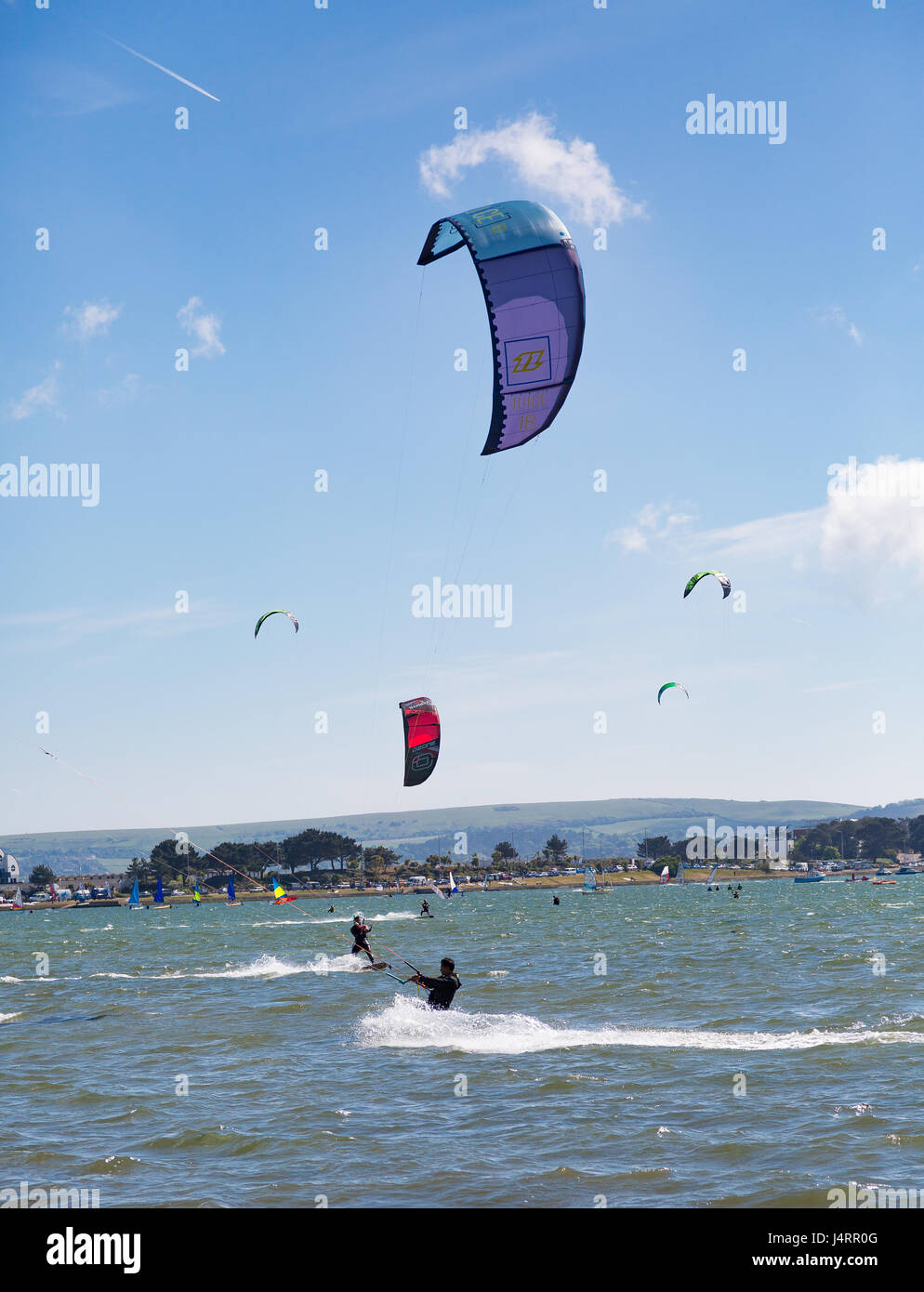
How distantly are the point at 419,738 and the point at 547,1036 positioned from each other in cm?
1214

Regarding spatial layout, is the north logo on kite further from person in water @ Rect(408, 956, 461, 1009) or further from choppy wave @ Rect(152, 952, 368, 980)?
choppy wave @ Rect(152, 952, 368, 980)

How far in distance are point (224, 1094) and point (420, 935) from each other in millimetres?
38583

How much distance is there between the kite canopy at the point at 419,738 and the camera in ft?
94.0

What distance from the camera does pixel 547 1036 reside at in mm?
18062

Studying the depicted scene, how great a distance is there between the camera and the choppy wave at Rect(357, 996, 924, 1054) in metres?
16.7

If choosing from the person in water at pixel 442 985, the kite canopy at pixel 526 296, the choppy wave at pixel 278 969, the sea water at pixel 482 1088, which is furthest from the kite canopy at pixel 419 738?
the kite canopy at pixel 526 296

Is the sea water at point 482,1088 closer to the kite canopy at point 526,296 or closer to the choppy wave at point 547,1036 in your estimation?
the choppy wave at point 547,1036

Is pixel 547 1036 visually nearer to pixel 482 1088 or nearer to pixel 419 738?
pixel 482 1088

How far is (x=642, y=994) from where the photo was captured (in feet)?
76.7

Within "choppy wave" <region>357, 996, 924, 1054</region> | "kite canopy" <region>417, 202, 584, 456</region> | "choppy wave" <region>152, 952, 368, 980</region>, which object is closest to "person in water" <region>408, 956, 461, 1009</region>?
"choppy wave" <region>357, 996, 924, 1054</region>

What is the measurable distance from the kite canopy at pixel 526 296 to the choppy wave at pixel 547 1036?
10367mm

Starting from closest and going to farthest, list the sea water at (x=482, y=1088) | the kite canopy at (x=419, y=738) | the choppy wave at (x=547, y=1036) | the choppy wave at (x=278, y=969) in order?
the sea water at (x=482, y=1088), the choppy wave at (x=547, y=1036), the kite canopy at (x=419, y=738), the choppy wave at (x=278, y=969)

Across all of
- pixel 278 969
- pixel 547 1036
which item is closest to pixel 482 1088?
pixel 547 1036
